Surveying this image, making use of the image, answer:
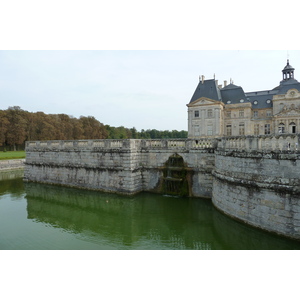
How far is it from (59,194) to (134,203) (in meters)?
5.44

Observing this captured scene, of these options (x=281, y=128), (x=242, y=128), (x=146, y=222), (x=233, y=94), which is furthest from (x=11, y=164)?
(x=281, y=128)

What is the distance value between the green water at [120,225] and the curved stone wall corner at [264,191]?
0.40 meters

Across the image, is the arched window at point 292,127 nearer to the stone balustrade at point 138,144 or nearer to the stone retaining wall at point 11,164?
the stone balustrade at point 138,144

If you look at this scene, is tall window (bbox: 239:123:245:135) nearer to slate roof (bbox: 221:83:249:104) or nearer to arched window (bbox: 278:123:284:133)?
slate roof (bbox: 221:83:249:104)

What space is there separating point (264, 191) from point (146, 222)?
4.72m

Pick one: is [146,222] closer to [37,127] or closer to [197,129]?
[197,129]

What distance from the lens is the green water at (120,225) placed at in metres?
7.56

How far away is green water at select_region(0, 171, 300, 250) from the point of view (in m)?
7.56

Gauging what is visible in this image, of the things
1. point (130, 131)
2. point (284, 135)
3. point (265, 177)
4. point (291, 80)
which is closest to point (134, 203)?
point (265, 177)

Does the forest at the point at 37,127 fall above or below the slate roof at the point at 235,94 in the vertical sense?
below

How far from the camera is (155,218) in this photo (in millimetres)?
9938

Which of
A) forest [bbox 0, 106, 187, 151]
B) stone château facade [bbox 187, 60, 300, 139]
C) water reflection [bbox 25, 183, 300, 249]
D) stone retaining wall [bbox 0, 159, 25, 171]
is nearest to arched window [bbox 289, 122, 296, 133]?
stone château facade [bbox 187, 60, 300, 139]

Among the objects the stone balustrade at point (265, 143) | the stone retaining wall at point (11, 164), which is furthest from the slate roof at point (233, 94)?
the stone retaining wall at point (11, 164)

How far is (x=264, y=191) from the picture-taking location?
751 cm
